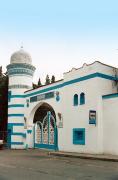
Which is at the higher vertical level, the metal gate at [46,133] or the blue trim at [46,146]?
the metal gate at [46,133]

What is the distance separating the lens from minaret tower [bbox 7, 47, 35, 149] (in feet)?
103

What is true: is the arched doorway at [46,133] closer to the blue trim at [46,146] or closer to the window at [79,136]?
the blue trim at [46,146]

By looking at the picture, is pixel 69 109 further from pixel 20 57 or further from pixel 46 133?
pixel 20 57

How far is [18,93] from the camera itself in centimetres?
3194

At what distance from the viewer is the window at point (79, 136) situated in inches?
920

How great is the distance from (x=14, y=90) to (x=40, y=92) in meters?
3.78

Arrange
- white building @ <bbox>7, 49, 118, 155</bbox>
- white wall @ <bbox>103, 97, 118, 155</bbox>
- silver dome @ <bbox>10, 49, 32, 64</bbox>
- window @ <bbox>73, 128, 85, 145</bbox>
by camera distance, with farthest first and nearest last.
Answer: silver dome @ <bbox>10, 49, 32, 64</bbox> < window @ <bbox>73, 128, 85, 145</bbox> < white building @ <bbox>7, 49, 118, 155</bbox> < white wall @ <bbox>103, 97, 118, 155</bbox>

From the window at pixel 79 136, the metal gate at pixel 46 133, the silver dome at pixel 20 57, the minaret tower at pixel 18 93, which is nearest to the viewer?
the window at pixel 79 136

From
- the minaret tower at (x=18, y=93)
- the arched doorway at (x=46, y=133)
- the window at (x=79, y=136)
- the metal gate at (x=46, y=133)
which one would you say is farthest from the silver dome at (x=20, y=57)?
the window at (x=79, y=136)

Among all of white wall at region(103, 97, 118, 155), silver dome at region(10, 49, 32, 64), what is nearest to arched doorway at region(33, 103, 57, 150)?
white wall at region(103, 97, 118, 155)

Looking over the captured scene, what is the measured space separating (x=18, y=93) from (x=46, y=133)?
5.94 metres

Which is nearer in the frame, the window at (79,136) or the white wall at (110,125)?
the white wall at (110,125)

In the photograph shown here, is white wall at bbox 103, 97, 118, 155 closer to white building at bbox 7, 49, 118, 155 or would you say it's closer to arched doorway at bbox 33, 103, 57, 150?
white building at bbox 7, 49, 118, 155

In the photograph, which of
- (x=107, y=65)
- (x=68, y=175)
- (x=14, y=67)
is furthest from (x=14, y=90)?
(x=68, y=175)
